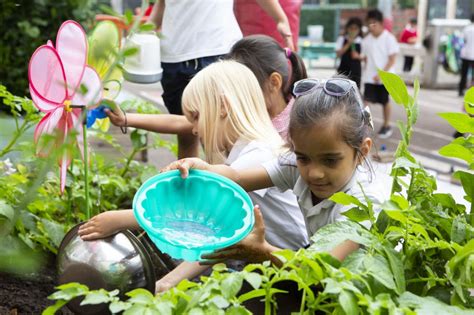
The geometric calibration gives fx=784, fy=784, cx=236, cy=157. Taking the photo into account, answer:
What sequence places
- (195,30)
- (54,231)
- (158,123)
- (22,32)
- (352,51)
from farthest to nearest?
(352,51), (22,32), (195,30), (158,123), (54,231)

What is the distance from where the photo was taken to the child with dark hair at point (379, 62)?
930 centimetres

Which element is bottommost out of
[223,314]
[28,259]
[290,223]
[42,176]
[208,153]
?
[290,223]

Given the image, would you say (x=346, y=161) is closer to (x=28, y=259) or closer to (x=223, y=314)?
(x=223, y=314)

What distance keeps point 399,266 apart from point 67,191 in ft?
5.74

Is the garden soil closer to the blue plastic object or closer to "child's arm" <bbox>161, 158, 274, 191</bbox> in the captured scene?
the blue plastic object

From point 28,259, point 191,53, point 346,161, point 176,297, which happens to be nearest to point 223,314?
point 176,297

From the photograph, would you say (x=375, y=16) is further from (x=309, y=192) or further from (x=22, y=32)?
(x=309, y=192)

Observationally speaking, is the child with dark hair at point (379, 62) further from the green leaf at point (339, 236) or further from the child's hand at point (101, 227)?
the green leaf at point (339, 236)

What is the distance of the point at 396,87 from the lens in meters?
1.95

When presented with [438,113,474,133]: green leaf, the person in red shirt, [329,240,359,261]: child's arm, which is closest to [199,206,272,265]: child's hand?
[329,240,359,261]: child's arm

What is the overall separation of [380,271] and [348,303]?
219 mm

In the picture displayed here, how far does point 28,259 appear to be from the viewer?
134 cm


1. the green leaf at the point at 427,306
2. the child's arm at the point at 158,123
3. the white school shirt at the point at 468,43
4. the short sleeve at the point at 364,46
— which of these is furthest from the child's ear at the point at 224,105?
the white school shirt at the point at 468,43

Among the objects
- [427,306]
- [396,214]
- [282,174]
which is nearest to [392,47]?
[282,174]
